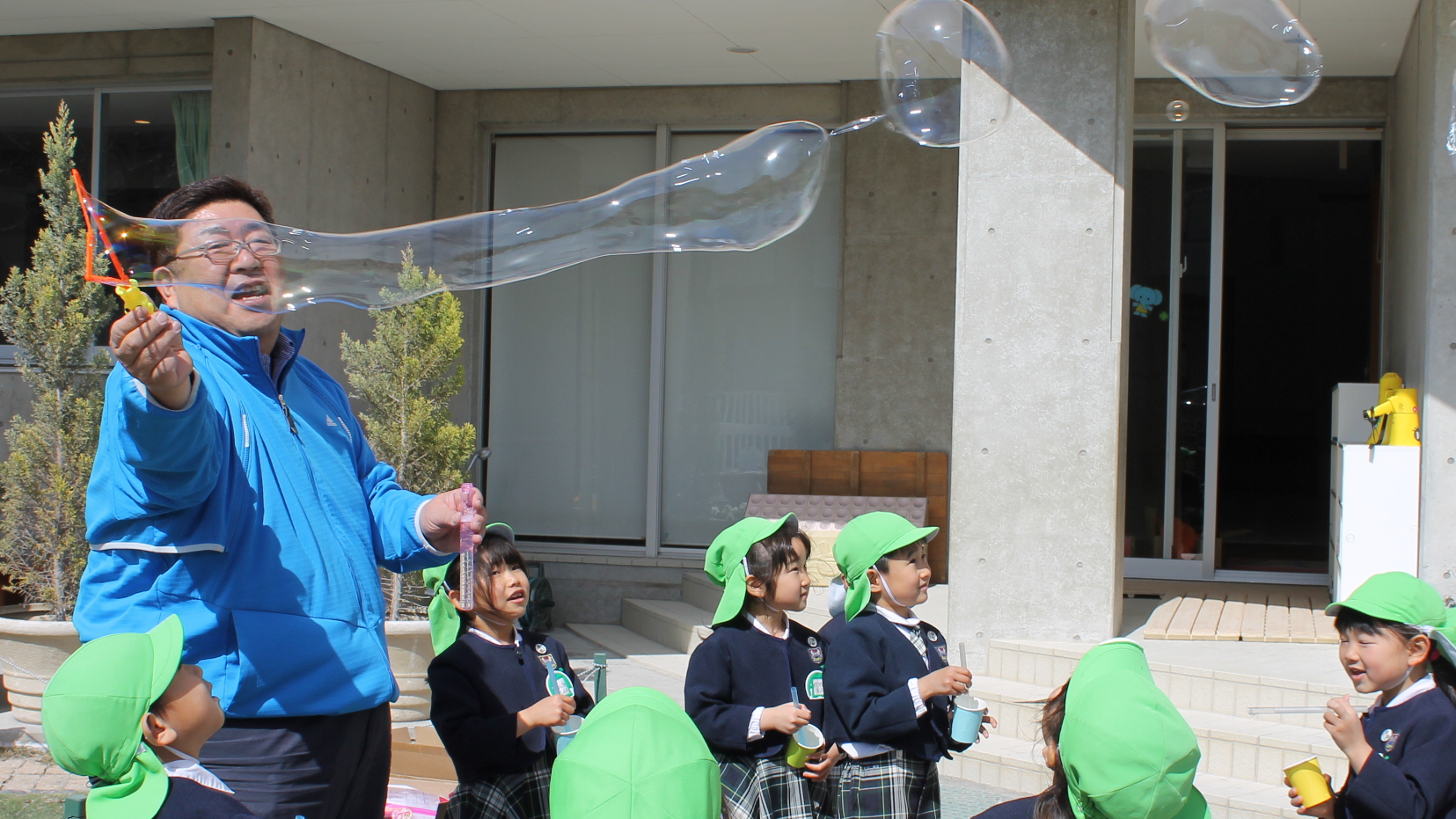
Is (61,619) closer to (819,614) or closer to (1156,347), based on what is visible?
(819,614)

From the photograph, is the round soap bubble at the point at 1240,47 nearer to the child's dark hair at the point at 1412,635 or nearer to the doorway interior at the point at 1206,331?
the child's dark hair at the point at 1412,635

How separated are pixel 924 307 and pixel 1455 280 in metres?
3.63

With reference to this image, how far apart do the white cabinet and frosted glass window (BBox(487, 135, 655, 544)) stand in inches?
199

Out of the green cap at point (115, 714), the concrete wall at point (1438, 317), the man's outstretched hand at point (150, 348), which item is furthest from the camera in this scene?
the concrete wall at point (1438, 317)

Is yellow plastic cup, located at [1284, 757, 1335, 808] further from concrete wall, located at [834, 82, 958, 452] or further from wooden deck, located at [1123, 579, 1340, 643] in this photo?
concrete wall, located at [834, 82, 958, 452]

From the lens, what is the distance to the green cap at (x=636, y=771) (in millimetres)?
1916

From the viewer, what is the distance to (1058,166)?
19.4 feet

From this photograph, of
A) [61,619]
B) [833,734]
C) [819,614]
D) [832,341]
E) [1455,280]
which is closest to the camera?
[833,734]

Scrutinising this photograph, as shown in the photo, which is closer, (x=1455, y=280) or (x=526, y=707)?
(x=526, y=707)

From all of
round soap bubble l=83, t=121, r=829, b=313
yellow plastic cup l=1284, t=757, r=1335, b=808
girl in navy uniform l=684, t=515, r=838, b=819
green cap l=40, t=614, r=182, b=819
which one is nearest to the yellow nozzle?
round soap bubble l=83, t=121, r=829, b=313

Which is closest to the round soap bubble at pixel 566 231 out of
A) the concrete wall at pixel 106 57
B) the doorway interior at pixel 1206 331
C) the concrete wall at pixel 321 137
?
the concrete wall at pixel 321 137

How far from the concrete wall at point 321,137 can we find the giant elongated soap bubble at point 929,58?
4.46 metres

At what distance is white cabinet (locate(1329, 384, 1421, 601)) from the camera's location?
5.77 meters

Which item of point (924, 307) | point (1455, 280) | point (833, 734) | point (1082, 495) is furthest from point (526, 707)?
point (924, 307)
